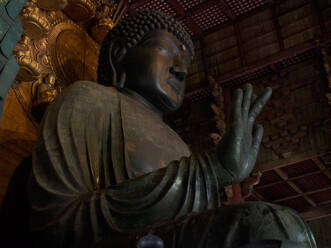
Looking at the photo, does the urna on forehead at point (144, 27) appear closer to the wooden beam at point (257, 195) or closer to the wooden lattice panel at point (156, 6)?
the wooden lattice panel at point (156, 6)

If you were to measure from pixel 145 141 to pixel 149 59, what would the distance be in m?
0.65

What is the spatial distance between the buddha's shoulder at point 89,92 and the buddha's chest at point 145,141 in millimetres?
100

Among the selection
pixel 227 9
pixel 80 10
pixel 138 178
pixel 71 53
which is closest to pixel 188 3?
pixel 227 9

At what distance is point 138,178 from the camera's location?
1874 mm

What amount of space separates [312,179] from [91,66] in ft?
15.6

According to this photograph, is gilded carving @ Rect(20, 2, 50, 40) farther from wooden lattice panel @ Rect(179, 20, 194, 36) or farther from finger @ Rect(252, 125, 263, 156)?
wooden lattice panel @ Rect(179, 20, 194, 36)

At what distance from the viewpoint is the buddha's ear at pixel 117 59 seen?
113 inches

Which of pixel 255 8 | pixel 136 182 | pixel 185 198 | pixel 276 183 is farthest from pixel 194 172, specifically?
pixel 276 183

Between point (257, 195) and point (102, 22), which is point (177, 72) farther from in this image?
point (257, 195)

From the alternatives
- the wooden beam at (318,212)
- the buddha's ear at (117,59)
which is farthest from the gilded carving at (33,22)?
the wooden beam at (318,212)

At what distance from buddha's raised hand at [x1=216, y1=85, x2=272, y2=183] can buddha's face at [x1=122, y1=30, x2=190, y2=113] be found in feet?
2.62

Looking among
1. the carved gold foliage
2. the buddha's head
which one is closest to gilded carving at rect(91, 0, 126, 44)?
the buddha's head

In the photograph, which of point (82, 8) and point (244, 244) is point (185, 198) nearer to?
point (244, 244)

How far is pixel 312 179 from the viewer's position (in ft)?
22.7
